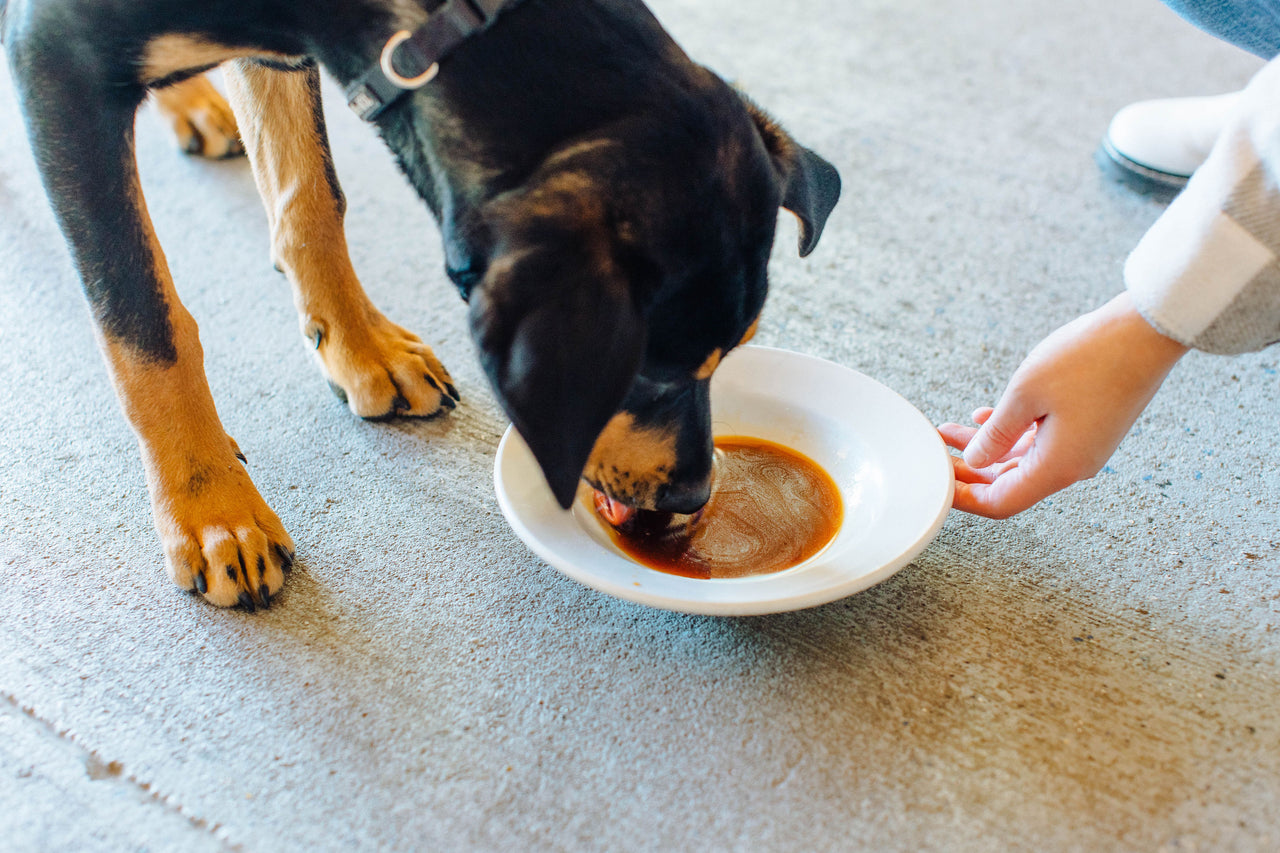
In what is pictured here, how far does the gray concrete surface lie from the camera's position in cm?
106

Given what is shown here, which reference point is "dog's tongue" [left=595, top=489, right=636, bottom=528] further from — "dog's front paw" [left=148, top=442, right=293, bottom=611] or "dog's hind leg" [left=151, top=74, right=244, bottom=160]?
"dog's hind leg" [left=151, top=74, right=244, bottom=160]

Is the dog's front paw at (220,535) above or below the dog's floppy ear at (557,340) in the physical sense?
below

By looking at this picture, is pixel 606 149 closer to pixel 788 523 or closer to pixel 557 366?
pixel 557 366

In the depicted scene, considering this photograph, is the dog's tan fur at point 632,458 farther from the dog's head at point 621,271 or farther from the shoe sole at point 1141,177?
the shoe sole at point 1141,177

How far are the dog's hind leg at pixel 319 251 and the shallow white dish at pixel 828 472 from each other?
1.39 feet

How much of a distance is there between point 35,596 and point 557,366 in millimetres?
896

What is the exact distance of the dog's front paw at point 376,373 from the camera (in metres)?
1.66

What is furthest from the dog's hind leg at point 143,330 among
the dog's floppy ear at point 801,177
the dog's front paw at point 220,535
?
the dog's floppy ear at point 801,177

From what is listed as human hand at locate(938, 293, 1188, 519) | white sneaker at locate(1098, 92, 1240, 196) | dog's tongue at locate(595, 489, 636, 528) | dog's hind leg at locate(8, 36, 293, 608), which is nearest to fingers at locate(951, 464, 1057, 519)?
human hand at locate(938, 293, 1188, 519)

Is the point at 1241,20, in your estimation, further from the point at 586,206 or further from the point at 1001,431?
the point at 586,206

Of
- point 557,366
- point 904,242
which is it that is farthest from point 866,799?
point 904,242

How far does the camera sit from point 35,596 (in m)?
1.33

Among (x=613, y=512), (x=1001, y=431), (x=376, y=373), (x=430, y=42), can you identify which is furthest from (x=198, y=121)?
(x=1001, y=431)

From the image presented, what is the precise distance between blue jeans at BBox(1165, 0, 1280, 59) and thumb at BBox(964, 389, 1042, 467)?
1.00m
